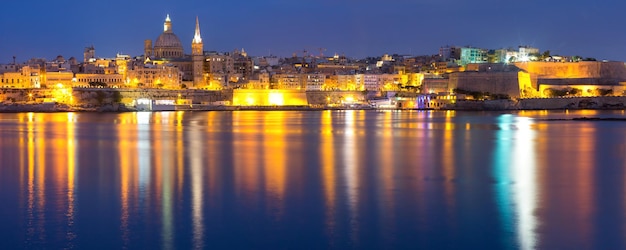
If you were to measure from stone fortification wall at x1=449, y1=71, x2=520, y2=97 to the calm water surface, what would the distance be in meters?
21.7

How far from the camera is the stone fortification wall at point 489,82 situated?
34.9 metres

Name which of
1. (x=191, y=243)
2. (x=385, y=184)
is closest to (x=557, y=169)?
(x=385, y=184)

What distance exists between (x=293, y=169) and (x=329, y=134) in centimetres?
693

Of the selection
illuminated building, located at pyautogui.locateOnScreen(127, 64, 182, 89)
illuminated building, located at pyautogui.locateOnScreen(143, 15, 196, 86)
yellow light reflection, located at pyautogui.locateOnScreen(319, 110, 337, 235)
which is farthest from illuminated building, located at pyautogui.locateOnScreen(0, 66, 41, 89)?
yellow light reflection, located at pyautogui.locateOnScreen(319, 110, 337, 235)

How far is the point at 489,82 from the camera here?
117 ft

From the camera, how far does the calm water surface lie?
540cm

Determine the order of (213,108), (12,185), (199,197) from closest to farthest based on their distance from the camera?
(199,197), (12,185), (213,108)

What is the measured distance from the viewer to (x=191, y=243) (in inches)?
207

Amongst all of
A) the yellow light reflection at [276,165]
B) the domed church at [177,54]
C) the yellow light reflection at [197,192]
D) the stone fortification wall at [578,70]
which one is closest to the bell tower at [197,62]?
the domed church at [177,54]

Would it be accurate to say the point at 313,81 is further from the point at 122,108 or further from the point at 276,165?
the point at 276,165

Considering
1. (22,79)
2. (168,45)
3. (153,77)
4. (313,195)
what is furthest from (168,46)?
(313,195)

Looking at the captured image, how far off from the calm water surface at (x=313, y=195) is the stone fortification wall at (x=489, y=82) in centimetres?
2174

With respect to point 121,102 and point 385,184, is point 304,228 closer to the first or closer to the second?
point 385,184

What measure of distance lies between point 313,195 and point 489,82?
29692 mm
